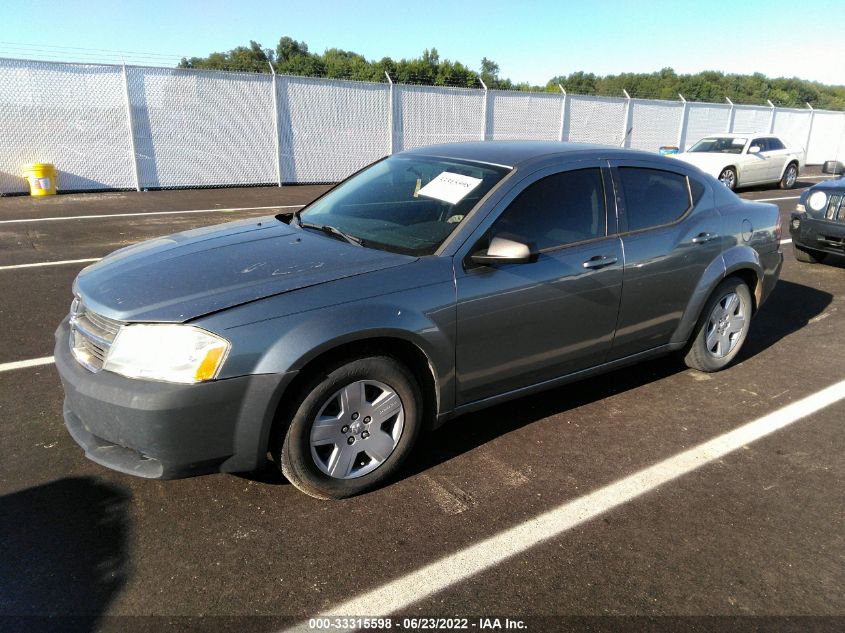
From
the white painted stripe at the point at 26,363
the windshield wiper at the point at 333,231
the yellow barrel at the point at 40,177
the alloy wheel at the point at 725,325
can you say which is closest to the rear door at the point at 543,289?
the windshield wiper at the point at 333,231

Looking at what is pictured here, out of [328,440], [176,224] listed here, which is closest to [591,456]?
[328,440]

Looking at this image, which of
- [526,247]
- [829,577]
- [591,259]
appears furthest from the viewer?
[591,259]

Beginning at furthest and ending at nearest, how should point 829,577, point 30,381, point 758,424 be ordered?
point 30,381 → point 758,424 → point 829,577

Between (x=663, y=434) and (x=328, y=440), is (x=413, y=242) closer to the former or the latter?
(x=328, y=440)

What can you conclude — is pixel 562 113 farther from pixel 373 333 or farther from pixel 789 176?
pixel 373 333

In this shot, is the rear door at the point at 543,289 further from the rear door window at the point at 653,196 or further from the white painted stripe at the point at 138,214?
the white painted stripe at the point at 138,214

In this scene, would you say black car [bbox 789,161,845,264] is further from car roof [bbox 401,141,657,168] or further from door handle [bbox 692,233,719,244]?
car roof [bbox 401,141,657,168]

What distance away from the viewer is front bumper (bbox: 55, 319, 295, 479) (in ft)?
8.30

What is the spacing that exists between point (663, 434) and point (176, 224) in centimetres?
A: 901

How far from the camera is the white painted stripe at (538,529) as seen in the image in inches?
95.4

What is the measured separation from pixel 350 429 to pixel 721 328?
3.12m

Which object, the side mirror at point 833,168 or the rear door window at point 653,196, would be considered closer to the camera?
the rear door window at point 653,196

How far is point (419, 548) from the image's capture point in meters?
2.71

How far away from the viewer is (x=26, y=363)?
4.50m
